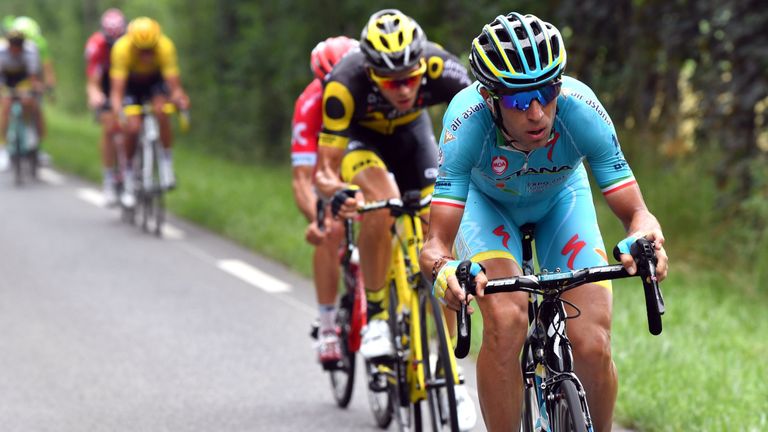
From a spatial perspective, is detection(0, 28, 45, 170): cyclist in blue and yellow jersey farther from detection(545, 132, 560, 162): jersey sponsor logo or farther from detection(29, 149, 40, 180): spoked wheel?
detection(545, 132, 560, 162): jersey sponsor logo

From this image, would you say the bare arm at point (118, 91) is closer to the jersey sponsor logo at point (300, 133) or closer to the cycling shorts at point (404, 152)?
the jersey sponsor logo at point (300, 133)

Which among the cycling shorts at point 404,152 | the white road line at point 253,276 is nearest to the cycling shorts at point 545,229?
the cycling shorts at point 404,152

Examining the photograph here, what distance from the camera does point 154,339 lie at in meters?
8.63

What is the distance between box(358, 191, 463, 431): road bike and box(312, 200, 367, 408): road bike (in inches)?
21.3

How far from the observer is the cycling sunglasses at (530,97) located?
4.15 m

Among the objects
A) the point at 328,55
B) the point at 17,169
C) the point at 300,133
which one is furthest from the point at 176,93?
the point at 328,55

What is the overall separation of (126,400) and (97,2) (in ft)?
90.9

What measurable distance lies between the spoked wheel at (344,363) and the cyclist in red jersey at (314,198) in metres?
0.04

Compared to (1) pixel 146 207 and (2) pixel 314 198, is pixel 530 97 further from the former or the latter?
(1) pixel 146 207

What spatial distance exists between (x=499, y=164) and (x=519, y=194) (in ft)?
0.63

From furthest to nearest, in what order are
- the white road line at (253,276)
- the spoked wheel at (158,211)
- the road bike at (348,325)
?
the spoked wheel at (158,211) → the white road line at (253,276) → the road bike at (348,325)

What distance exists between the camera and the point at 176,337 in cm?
869

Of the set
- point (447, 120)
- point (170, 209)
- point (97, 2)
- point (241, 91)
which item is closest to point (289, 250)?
point (170, 209)

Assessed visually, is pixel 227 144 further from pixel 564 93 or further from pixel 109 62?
pixel 564 93
